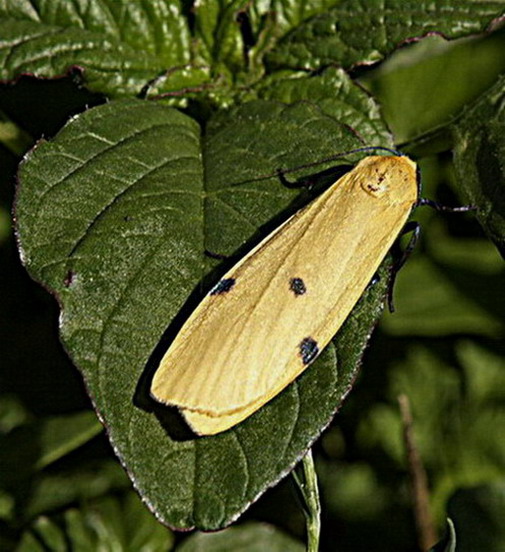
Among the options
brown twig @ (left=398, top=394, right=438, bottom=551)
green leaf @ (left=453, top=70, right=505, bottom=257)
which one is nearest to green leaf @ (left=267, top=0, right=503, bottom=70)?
green leaf @ (left=453, top=70, right=505, bottom=257)

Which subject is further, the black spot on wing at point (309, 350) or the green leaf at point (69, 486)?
the green leaf at point (69, 486)

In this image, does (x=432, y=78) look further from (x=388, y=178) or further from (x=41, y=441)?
(x=41, y=441)

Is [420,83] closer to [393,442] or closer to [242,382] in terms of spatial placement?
[393,442]

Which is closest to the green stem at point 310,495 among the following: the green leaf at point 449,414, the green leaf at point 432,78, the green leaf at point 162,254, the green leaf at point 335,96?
the green leaf at point 162,254

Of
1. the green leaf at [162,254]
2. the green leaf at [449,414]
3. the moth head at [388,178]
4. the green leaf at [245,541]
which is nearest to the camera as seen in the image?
the green leaf at [162,254]

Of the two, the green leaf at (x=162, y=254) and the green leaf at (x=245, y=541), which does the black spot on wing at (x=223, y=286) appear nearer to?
the green leaf at (x=162, y=254)

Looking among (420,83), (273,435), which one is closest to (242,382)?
(273,435)

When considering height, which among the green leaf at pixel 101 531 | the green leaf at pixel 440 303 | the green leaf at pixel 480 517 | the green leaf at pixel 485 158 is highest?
the green leaf at pixel 485 158
